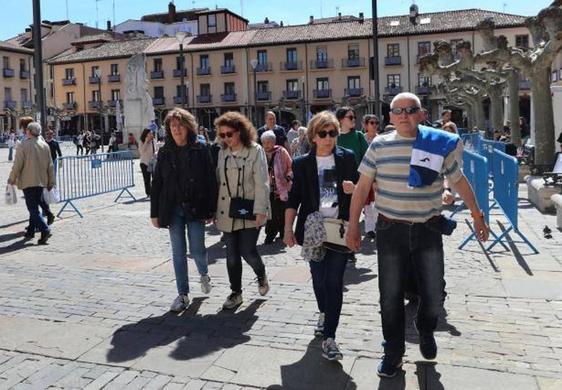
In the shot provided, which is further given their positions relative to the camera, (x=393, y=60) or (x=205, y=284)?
(x=393, y=60)

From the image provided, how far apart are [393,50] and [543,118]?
1823 inches

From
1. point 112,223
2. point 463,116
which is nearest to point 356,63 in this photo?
point 463,116

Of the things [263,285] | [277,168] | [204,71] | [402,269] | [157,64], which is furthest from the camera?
[157,64]

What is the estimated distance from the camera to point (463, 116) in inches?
2404

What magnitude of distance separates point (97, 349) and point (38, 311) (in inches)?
49.7

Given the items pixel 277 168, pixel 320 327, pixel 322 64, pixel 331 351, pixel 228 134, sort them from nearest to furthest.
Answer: pixel 331 351 < pixel 320 327 < pixel 228 134 < pixel 277 168 < pixel 322 64

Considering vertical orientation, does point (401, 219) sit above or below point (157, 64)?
below

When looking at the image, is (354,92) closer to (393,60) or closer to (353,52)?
(353,52)

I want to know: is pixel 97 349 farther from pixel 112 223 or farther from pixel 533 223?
pixel 533 223

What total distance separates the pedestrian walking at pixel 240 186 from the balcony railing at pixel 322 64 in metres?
58.0

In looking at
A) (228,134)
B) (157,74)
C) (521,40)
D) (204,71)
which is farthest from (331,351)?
(157,74)

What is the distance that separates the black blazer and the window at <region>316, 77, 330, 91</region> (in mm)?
58785

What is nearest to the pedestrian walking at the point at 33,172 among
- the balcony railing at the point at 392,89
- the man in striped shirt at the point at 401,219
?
the man in striped shirt at the point at 401,219

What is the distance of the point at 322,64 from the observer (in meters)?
62.3
